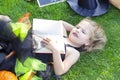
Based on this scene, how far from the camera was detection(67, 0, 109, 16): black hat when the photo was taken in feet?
9.07

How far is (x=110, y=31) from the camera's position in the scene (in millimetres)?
2725

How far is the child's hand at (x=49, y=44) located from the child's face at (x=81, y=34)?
0.58 ft

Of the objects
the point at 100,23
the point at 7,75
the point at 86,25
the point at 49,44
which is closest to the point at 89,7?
the point at 100,23

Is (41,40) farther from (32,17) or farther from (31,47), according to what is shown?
(32,17)

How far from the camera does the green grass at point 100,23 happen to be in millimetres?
2455

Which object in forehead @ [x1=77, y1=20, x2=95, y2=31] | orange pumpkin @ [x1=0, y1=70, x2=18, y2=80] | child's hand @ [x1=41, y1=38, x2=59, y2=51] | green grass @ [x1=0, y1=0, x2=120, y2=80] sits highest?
orange pumpkin @ [x1=0, y1=70, x2=18, y2=80]

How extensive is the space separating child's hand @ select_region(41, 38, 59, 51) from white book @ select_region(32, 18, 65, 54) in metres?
0.02

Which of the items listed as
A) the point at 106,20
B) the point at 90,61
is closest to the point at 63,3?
the point at 106,20

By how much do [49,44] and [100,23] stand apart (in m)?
0.60

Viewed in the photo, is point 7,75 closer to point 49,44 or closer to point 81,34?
point 49,44

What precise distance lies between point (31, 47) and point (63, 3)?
758mm

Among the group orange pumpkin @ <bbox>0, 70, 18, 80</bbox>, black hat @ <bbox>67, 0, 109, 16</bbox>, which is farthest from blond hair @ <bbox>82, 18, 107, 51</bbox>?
orange pumpkin @ <bbox>0, 70, 18, 80</bbox>

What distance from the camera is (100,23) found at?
2.76 metres

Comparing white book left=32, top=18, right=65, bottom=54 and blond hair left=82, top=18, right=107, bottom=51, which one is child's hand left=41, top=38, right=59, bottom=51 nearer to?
white book left=32, top=18, right=65, bottom=54
